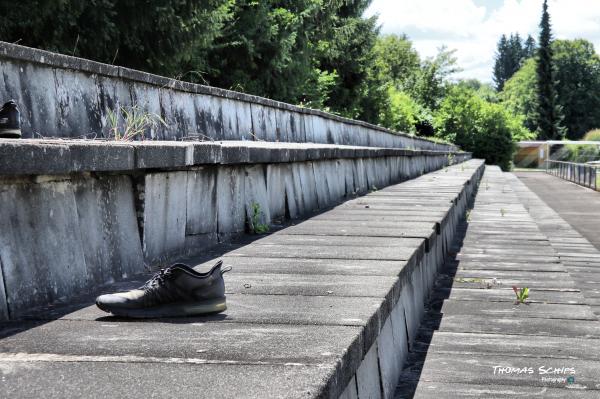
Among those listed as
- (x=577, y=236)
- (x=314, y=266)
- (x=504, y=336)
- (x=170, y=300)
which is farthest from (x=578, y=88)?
(x=170, y=300)

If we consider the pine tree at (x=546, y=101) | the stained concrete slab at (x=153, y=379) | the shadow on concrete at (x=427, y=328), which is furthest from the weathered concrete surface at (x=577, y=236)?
the pine tree at (x=546, y=101)

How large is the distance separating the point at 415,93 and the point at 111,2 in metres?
49.8

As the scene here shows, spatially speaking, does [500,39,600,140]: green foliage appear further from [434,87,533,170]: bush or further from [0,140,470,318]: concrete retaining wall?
[0,140,470,318]: concrete retaining wall

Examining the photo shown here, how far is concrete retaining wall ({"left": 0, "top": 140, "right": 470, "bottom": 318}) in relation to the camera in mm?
2578

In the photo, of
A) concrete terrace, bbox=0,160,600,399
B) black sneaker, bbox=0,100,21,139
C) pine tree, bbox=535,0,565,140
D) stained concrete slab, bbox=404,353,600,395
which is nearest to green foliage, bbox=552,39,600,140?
pine tree, bbox=535,0,565,140

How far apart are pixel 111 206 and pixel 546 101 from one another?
318ft

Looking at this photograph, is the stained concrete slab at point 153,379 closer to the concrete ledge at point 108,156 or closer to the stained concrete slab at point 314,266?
the concrete ledge at point 108,156

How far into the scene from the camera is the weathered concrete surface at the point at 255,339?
178 centimetres

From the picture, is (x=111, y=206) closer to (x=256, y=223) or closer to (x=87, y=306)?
(x=87, y=306)

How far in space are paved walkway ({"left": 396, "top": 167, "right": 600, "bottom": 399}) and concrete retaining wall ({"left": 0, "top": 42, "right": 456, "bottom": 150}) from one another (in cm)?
179

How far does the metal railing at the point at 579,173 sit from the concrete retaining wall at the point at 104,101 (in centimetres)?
2857

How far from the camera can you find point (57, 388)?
1.72 m

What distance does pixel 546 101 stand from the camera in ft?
312

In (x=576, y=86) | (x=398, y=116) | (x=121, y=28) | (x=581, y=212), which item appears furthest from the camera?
(x=576, y=86)
